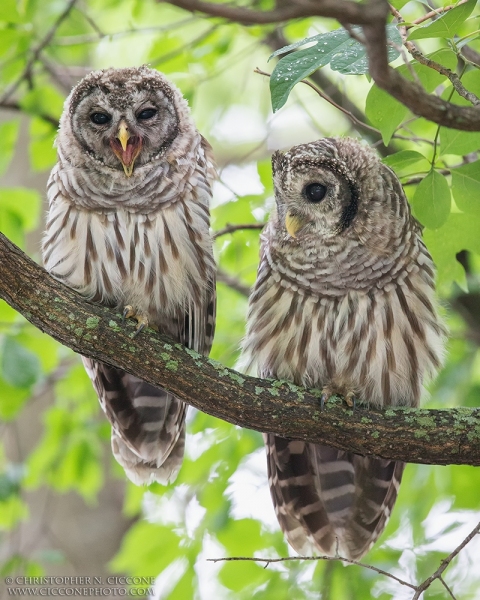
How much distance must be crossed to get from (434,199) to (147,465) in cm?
187

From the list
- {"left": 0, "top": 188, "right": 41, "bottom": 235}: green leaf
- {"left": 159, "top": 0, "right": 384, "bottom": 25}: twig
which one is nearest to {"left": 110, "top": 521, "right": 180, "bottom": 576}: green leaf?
{"left": 0, "top": 188, "right": 41, "bottom": 235}: green leaf

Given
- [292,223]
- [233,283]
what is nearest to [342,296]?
[292,223]

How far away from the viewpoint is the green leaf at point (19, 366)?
3.62m

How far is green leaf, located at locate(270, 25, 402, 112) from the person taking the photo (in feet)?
6.72

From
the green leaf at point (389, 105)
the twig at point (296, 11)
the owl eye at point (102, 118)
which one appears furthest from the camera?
the owl eye at point (102, 118)

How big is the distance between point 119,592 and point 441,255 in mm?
3568

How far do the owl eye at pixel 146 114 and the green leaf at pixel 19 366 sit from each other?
1175 mm

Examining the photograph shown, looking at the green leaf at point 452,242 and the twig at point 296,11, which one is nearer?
the twig at point 296,11

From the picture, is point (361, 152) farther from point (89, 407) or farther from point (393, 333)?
point (89, 407)

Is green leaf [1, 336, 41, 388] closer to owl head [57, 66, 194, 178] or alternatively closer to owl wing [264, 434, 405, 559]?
owl head [57, 66, 194, 178]

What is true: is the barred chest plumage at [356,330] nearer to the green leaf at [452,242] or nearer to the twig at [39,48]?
the green leaf at [452,242]

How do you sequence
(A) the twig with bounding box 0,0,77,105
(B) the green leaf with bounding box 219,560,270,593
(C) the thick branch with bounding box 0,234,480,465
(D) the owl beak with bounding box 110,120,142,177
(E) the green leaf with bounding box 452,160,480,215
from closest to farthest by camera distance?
1. (E) the green leaf with bounding box 452,160,480,215
2. (C) the thick branch with bounding box 0,234,480,465
3. (D) the owl beak with bounding box 110,120,142,177
4. (B) the green leaf with bounding box 219,560,270,593
5. (A) the twig with bounding box 0,0,77,105

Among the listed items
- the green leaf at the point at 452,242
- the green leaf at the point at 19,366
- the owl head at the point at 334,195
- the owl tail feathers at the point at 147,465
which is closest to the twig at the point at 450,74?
the green leaf at the point at 452,242

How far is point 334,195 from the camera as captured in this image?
305 cm
